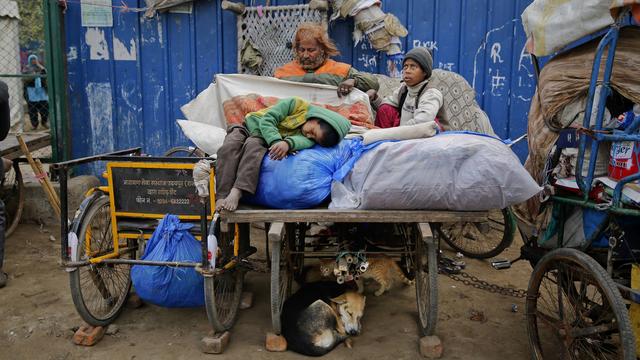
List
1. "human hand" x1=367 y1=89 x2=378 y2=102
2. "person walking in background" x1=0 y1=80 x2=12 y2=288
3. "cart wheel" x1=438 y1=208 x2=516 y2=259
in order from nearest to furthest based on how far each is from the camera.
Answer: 1. "person walking in background" x1=0 y1=80 x2=12 y2=288
2. "human hand" x1=367 y1=89 x2=378 y2=102
3. "cart wheel" x1=438 y1=208 x2=516 y2=259

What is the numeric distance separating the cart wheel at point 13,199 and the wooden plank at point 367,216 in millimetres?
3732

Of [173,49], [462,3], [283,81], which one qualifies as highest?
[462,3]

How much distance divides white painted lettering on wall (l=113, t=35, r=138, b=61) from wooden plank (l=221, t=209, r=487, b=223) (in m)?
4.14

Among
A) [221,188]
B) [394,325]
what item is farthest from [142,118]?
[394,325]

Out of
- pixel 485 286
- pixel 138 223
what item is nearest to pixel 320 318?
pixel 138 223

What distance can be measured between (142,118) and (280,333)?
414cm

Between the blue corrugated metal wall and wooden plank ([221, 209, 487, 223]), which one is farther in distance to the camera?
the blue corrugated metal wall

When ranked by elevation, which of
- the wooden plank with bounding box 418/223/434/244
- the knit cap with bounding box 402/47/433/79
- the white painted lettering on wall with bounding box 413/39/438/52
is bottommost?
the wooden plank with bounding box 418/223/434/244

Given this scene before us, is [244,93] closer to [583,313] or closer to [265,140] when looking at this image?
[265,140]

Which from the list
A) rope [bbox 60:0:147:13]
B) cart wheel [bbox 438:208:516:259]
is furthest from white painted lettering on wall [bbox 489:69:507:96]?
rope [bbox 60:0:147:13]

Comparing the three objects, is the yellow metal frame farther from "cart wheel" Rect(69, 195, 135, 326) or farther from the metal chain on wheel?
the metal chain on wheel

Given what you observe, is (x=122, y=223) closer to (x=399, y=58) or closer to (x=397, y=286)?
(x=397, y=286)

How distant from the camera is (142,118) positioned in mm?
6730

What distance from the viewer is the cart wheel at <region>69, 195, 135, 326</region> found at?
3.46m
